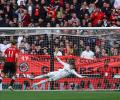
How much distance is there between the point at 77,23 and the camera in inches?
669

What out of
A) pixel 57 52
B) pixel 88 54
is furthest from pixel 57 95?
pixel 88 54

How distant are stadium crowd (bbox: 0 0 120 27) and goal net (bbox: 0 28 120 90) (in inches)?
80.4

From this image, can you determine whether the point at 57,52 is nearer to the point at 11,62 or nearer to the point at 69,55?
the point at 69,55

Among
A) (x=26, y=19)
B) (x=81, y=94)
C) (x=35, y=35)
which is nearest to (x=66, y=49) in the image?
(x=35, y=35)

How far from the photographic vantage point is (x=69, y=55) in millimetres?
14727

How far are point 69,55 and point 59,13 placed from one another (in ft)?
10.3

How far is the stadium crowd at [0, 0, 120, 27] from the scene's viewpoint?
17.2m

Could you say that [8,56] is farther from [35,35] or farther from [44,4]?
[44,4]

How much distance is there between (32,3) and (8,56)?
4020 millimetres

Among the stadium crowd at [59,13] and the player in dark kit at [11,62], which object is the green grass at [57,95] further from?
the stadium crowd at [59,13]

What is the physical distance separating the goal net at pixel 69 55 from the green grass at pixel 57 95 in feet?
2.85

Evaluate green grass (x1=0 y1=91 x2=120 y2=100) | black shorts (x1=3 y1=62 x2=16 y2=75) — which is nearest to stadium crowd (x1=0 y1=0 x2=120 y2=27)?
black shorts (x1=3 y1=62 x2=16 y2=75)

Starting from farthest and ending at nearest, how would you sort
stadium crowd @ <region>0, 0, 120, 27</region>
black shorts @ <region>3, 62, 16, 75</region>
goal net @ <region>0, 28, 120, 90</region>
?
stadium crowd @ <region>0, 0, 120, 27</region> < goal net @ <region>0, 28, 120, 90</region> < black shorts @ <region>3, 62, 16, 75</region>

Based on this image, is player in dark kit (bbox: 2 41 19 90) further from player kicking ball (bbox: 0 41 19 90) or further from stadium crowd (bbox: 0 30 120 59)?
stadium crowd (bbox: 0 30 120 59)
